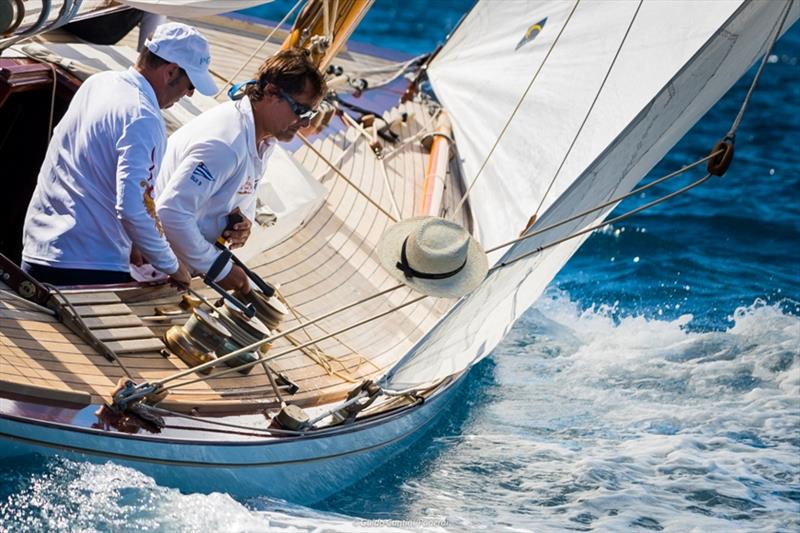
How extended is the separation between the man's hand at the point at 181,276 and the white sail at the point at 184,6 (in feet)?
5.30

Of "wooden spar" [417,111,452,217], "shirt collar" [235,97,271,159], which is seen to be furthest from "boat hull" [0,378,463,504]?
"wooden spar" [417,111,452,217]

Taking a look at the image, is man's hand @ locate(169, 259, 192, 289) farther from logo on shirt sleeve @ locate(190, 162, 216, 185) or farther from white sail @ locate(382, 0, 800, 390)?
white sail @ locate(382, 0, 800, 390)

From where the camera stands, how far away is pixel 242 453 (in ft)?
15.2

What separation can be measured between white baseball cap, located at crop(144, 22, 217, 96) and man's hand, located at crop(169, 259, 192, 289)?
0.72 m

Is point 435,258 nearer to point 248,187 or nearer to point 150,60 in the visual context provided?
point 248,187

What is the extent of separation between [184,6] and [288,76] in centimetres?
145

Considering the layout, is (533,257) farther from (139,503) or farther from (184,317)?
(139,503)

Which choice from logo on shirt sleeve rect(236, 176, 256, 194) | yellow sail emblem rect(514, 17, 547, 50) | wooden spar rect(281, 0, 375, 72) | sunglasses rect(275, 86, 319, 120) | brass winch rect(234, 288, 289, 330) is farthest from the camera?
yellow sail emblem rect(514, 17, 547, 50)

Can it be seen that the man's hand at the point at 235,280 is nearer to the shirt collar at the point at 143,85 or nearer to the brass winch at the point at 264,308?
the brass winch at the point at 264,308

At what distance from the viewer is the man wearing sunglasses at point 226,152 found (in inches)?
187

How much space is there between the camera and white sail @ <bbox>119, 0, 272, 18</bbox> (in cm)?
593

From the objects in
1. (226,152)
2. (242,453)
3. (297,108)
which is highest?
Result: (297,108)

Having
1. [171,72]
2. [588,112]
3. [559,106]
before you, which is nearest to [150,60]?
[171,72]

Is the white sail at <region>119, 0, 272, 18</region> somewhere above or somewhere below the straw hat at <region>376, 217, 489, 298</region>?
above
